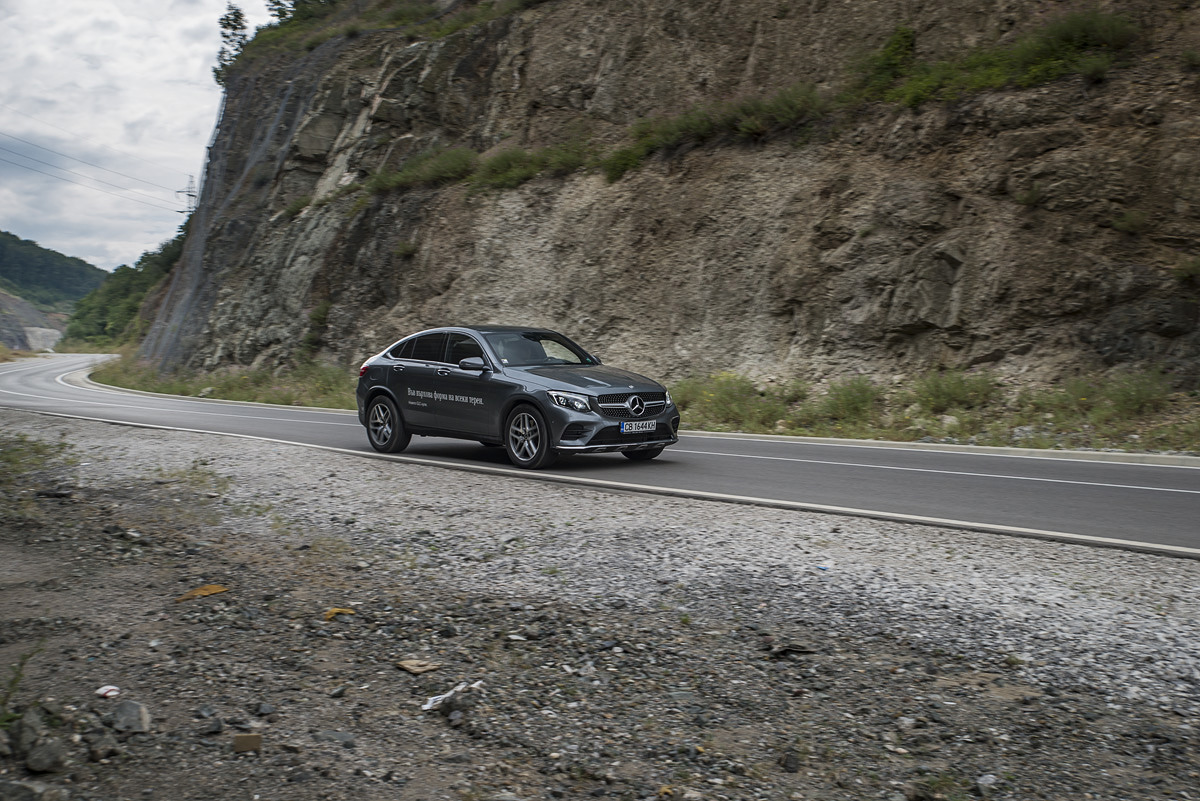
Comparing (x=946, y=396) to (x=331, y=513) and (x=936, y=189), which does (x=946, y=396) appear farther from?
(x=331, y=513)

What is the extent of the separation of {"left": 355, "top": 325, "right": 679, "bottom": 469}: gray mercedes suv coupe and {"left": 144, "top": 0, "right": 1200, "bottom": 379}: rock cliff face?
9.37m

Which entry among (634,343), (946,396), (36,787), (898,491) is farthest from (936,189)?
(36,787)

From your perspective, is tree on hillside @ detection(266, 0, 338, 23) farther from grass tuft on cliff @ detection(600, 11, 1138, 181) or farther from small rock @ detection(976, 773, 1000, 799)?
small rock @ detection(976, 773, 1000, 799)

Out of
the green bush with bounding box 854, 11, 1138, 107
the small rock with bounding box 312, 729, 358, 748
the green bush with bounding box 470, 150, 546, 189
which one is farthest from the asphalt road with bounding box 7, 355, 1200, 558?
the green bush with bounding box 470, 150, 546, 189

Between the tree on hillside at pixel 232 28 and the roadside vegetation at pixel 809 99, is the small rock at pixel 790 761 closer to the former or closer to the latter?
the roadside vegetation at pixel 809 99

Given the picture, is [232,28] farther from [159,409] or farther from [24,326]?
[24,326]

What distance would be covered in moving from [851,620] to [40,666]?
3911mm

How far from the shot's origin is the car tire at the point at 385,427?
1288 cm

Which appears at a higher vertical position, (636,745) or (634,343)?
(634,343)

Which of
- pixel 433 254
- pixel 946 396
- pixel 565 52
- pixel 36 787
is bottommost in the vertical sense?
pixel 36 787

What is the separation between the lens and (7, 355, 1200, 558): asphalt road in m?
7.88

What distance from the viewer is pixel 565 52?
1219 inches

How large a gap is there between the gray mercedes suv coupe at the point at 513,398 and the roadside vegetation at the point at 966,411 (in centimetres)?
583

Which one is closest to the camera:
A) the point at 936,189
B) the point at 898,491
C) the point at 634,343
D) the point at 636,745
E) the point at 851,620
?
the point at 636,745
